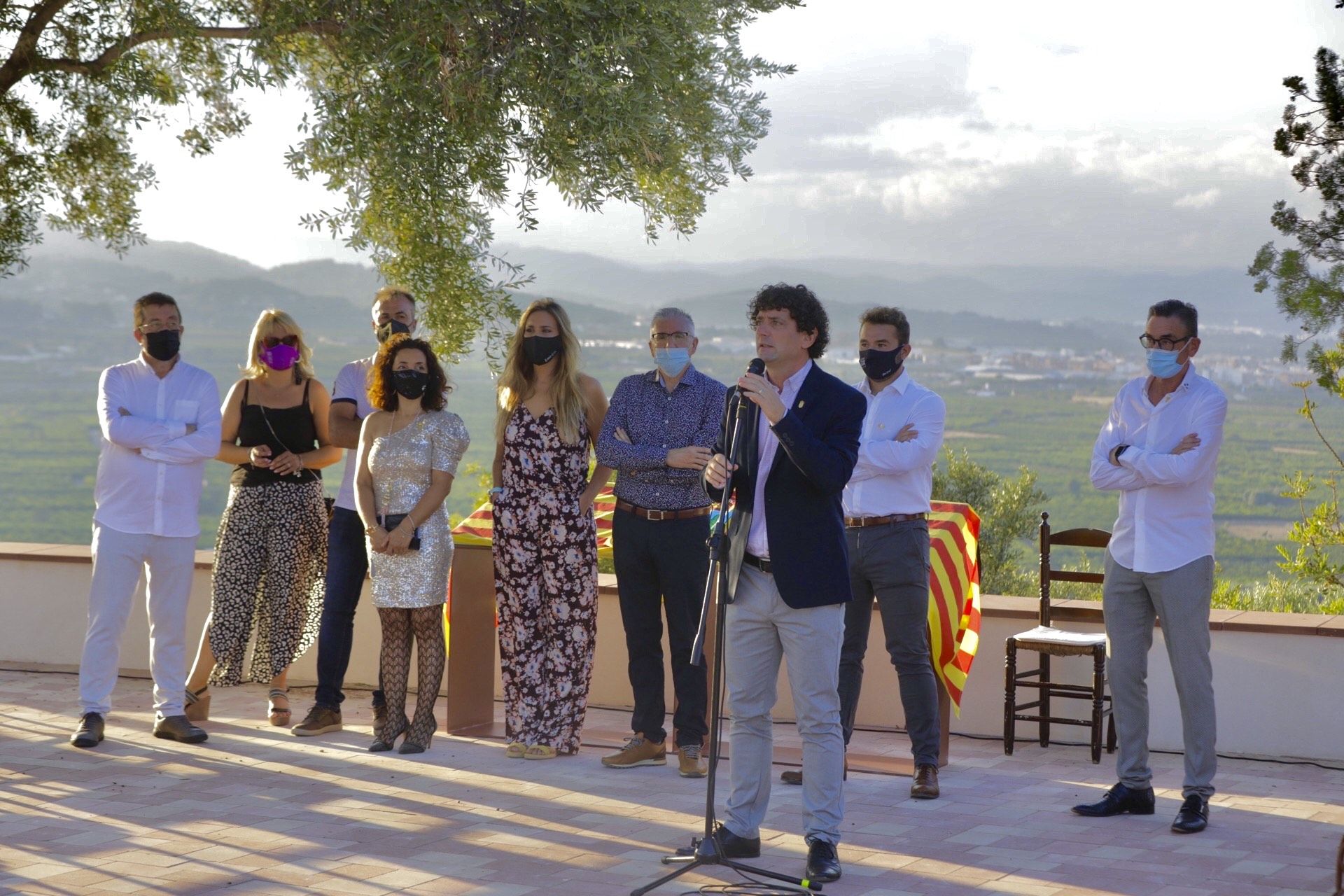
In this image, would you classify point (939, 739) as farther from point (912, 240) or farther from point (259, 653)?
point (912, 240)

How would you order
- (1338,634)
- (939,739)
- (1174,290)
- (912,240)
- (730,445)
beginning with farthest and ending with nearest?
(912,240)
(1174,290)
(1338,634)
(939,739)
(730,445)

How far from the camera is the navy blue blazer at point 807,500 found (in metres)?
4.54

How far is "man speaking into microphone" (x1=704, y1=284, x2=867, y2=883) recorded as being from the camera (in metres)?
4.56

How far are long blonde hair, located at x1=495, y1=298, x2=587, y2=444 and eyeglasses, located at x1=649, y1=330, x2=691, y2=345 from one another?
472mm

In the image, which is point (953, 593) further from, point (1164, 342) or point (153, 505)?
point (153, 505)

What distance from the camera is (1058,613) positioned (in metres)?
7.22

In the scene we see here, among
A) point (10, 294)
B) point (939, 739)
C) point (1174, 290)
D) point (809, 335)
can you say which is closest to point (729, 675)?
point (809, 335)

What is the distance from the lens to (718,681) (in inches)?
175

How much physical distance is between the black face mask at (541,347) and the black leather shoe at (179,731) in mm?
2322

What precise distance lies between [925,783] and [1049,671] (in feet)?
4.59

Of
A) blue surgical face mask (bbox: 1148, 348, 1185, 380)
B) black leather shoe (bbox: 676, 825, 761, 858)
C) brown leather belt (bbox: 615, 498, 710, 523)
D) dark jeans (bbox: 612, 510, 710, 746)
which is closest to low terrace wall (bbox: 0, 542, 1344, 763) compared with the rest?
dark jeans (bbox: 612, 510, 710, 746)

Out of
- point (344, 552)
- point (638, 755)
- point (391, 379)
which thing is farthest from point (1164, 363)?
point (344, 552)

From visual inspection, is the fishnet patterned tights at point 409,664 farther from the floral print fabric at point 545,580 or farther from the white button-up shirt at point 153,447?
the white button-up shirt at point 153,447

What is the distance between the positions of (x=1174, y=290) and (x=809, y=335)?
3274 inches
